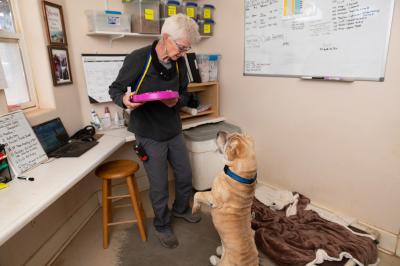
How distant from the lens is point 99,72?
2.31 metres

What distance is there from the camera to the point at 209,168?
2590 mm

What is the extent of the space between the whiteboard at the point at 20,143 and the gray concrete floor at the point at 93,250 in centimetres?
76

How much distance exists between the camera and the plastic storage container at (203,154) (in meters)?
2.50

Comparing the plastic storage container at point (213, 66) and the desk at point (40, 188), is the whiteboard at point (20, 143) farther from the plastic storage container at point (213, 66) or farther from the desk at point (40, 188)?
the plastic storage container at point (213, 66)

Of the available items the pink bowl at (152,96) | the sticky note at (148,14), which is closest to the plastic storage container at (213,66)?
the sticky note at (148,14)

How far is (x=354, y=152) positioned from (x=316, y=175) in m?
0.37

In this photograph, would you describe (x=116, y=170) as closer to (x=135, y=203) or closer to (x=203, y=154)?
(x=135, y=203)

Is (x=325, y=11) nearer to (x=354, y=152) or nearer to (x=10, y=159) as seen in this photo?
(x=354, y=152)

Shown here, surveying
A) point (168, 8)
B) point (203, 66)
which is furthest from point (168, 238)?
point (168, 8)

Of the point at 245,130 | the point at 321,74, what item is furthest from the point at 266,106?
the point at 321,74

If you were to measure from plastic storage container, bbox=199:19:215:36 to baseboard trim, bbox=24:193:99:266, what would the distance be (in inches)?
75.0

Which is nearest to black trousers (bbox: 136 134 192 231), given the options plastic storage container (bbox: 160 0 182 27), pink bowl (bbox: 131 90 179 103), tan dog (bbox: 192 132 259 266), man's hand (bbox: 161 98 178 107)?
man's hand (bbox: 161 98 178 107)

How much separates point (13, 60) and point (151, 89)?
0.98 m

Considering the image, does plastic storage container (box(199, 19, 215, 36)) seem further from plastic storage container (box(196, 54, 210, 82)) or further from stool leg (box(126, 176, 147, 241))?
stool leg (box(126, 176, 147, 241))
